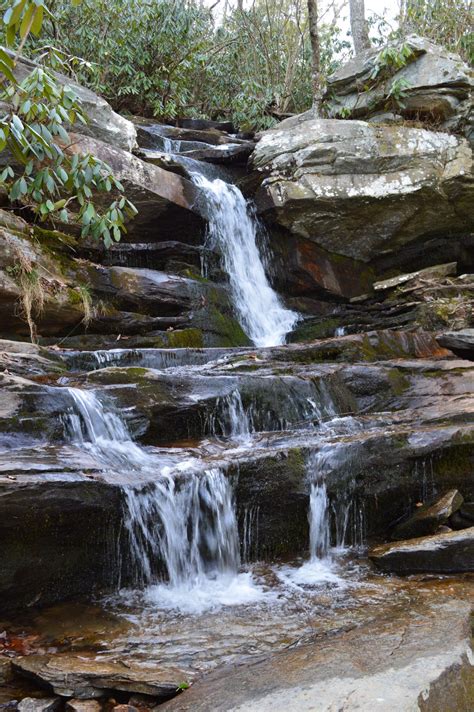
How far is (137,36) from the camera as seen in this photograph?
14680 millimetres

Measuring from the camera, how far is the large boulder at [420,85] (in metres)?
10.9

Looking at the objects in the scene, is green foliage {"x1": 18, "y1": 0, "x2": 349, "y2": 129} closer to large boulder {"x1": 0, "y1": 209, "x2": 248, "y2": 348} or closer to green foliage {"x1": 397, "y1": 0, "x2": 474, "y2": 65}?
green foliage {"x1": 397, "y1": 0, "x2": 474, "y2": 65}

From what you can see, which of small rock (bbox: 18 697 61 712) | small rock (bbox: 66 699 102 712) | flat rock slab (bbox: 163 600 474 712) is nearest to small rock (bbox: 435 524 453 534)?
flat rock slab (bbox: 163 600 474 712)

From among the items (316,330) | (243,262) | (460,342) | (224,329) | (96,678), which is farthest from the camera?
(243,262)

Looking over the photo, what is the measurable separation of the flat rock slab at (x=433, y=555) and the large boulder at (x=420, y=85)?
9116 millimetres

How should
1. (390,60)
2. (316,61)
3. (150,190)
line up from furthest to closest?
(316,61) < (390,60) < (150,190)

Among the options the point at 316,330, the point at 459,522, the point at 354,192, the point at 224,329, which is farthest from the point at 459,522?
the point at 354,192

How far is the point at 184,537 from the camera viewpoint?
4184mm

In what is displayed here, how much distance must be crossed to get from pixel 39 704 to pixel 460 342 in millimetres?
6246

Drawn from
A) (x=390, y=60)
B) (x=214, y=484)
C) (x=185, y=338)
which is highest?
(x=390, y=60)

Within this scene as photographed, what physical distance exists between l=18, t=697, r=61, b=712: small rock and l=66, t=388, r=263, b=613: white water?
3.65 ft

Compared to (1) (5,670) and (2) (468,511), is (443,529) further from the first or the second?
(1) (5,670)

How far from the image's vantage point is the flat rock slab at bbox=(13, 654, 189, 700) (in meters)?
2.73

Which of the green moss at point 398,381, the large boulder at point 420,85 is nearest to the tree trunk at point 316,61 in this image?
the large boulder at point 420,85
